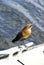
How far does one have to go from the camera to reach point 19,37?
671 centimetres

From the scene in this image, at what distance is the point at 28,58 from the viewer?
20.6 feet

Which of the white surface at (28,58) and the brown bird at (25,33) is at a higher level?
the brown bird at (25,33)

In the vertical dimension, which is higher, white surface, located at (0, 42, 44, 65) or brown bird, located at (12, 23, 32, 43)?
brown bird, located at (12, 23, 32, 43)

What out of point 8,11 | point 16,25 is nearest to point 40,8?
point 8,11

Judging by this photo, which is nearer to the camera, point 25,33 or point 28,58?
point 28,58

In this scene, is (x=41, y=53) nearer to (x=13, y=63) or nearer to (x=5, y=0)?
(x=13, y=63)

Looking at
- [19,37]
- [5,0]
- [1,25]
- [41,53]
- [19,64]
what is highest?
[5,0]

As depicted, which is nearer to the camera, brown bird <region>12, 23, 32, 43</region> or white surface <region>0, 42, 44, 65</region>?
white surface <region>0, 42, 44, 65</region>

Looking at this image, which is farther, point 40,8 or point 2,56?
point 40,8

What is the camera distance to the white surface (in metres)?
5.94

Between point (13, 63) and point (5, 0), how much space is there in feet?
28.8

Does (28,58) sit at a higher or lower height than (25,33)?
lower

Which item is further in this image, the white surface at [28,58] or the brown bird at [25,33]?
the brown bird at [25,33]

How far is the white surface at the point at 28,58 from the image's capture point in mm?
5936
